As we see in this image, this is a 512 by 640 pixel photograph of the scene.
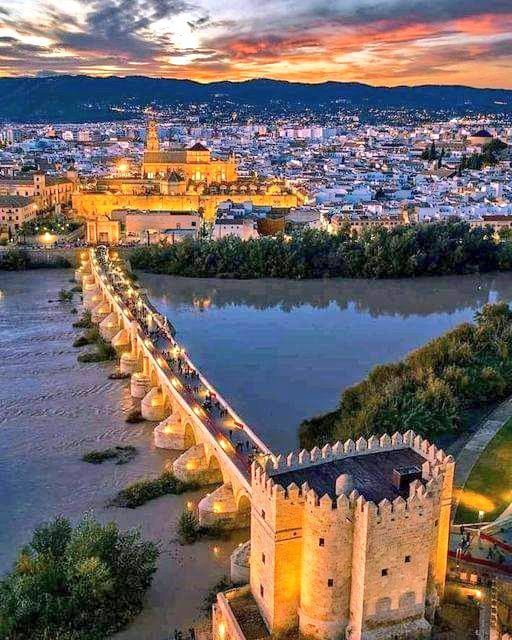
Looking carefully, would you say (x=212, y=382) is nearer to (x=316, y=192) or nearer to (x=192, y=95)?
(x=316, y=192)

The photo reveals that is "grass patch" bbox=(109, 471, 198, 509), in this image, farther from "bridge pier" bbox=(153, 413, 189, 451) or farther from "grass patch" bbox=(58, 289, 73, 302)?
"grass patch" bbox=(58, 289, 73, 302)

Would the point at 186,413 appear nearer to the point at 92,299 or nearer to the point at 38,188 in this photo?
the point at 92,299

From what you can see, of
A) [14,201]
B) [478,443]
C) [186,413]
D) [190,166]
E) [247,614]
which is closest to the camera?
[247,614]

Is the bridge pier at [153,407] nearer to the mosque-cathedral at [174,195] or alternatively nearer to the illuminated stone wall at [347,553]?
the illuminated stone wall at [347,553]

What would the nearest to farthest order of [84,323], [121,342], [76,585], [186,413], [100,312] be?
[76,585]
[186,413]
[121,342]
[84,323]
[100,312]

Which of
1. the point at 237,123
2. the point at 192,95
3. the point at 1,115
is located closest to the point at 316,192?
the point at 237,123

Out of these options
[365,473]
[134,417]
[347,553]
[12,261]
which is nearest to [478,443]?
[365,473]

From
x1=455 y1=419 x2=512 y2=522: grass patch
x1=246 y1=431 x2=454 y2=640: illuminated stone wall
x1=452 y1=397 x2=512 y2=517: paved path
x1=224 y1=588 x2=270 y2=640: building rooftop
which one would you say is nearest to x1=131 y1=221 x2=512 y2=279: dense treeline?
x1=452 y1=397 x2=512 y2=517: paved path
